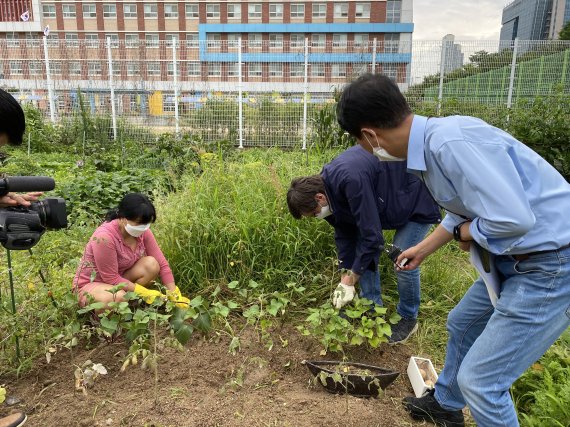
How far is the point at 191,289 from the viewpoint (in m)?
3.35

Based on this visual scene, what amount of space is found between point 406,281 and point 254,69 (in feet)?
30.7

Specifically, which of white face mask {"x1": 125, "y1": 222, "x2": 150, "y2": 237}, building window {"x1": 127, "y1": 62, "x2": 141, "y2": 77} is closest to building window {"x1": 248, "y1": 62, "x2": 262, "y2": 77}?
building window {"x1": 127, "y1": 62, "x2": 141, "y2": 77}

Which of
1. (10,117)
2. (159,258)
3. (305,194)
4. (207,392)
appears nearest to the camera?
(10,117)

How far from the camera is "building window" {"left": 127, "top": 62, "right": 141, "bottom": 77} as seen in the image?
1022 centimetres

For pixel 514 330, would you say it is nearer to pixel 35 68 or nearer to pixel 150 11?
pixel 35 68

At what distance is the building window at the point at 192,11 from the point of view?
123 ft

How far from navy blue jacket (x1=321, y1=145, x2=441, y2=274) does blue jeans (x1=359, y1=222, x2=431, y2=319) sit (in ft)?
0.17

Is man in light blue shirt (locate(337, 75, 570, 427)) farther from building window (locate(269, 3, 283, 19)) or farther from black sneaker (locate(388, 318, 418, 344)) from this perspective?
building window (locate(269, 3, 283, 19))

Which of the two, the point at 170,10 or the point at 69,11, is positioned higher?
the point at 170,10

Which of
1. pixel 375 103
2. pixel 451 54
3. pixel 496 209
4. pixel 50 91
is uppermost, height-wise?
pixel 451 54

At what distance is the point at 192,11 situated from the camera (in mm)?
37594

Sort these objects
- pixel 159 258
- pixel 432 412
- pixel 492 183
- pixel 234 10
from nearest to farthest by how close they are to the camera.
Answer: pixel 492 183 < pixel 432 412 < pixel 159 258 < pixel 234 10

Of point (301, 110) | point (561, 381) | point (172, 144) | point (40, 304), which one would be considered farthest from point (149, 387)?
point (301, 110)

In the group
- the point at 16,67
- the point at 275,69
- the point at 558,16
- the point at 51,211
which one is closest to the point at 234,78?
the point at 275,69
